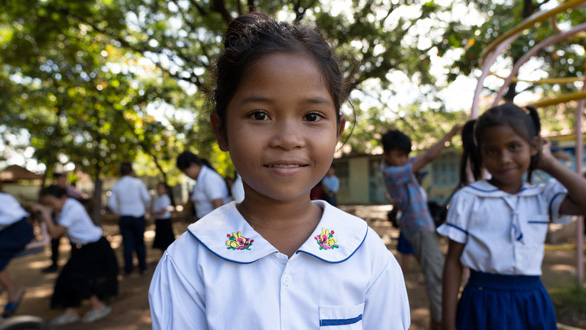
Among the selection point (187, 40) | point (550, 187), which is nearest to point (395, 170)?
point (550, 187)

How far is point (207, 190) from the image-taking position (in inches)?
157

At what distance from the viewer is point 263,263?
94 cm

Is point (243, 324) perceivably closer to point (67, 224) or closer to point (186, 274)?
point (186, 274)

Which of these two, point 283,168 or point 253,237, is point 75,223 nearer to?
point 253,237

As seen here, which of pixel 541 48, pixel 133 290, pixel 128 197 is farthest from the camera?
pixel 128 197

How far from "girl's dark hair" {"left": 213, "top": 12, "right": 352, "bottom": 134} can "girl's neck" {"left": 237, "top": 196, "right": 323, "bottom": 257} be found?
0.25m

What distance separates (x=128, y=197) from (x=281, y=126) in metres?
5.27

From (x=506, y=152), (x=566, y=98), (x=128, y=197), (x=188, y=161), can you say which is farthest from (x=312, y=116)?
(x=128, y=197)

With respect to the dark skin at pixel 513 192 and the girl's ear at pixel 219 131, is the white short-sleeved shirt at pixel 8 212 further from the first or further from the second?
the dark skin at pixel 513 192

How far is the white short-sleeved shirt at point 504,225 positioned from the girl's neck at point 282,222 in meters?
0.96

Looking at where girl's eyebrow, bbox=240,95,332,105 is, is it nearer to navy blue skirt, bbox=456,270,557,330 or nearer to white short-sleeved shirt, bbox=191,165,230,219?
navy blue skirt, bbox=456,270,557,330

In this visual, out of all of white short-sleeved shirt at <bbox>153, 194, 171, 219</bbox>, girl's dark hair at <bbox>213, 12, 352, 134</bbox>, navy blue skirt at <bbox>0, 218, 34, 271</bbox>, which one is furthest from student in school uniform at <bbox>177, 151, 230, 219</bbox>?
girl's dark hair at <bbox>213, 12, 352, 134</bbox>

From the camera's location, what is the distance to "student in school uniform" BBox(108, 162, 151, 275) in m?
5.59

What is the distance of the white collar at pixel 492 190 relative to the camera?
1710 millimetres
